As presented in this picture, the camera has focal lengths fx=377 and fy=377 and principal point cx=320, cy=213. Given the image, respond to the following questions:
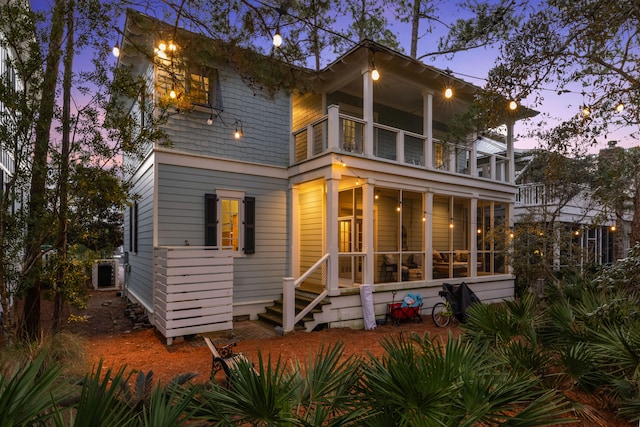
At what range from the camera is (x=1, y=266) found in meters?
5.23

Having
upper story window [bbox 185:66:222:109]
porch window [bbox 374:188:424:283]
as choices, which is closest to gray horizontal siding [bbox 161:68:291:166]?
upper story window [bbox 185:66:222:109]

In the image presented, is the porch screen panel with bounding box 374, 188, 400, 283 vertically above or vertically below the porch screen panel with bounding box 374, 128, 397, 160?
below

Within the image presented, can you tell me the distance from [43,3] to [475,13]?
7209 mm

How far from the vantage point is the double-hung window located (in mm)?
9438

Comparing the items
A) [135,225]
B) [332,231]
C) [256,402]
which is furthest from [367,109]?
[256,402]

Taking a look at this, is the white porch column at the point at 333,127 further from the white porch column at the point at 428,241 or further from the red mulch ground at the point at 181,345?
the red mulch ground at the point at 181,345

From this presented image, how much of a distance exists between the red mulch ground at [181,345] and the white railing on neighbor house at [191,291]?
39 centimetres

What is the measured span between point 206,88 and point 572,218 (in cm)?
1654

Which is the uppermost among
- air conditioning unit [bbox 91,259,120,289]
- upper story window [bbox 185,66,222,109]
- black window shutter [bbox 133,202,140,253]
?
upper story window [bbox 185,66,222,109]

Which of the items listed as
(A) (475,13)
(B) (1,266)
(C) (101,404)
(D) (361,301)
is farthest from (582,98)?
(B) (1,266)

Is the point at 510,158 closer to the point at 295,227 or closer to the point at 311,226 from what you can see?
the point at 311,226

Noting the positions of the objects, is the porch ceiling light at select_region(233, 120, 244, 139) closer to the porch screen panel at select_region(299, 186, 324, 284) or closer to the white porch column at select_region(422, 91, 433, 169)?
the porch screen panel at select_region(299, 186, 324, 284)

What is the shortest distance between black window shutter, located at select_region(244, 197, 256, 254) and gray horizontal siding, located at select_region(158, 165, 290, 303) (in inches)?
6.6

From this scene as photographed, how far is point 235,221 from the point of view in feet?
31.7
